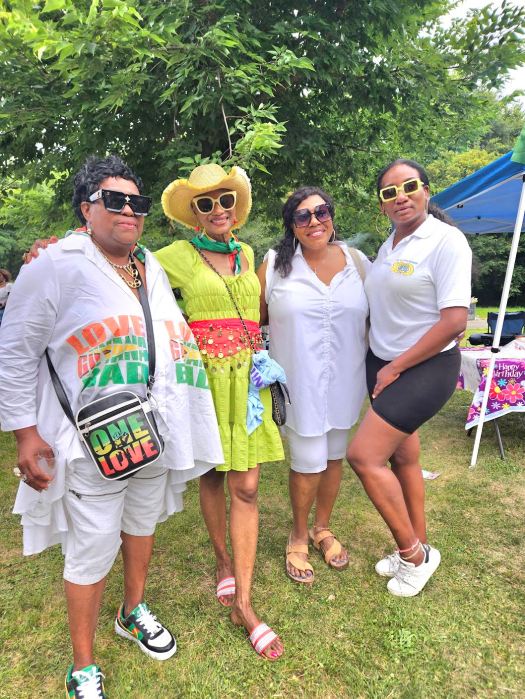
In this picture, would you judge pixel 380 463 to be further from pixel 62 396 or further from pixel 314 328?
pixel 62 396

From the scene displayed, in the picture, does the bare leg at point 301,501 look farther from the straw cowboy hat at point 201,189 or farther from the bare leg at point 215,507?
the straw cowboy hat at point 201,189

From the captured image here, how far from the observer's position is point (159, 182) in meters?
4.20

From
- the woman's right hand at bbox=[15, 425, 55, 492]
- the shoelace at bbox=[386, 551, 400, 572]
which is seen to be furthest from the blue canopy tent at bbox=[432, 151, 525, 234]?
the woman's right hand at bbox=[15, 425, 55, 492]

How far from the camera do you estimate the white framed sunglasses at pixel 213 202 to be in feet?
6.98

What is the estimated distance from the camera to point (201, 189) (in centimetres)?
211

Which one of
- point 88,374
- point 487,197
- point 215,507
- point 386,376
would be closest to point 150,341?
point 88,374

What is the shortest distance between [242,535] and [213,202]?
153cm

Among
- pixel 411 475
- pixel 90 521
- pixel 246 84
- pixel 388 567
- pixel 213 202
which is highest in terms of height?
pixel 246 84

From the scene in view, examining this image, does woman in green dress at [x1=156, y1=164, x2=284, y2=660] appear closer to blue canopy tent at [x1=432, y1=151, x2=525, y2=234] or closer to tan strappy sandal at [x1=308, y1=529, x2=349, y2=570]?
tan strappy sandal at [x1=308, y1=529, x2=349, y2=570]

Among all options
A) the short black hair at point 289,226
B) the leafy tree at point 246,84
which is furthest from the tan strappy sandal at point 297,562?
the leafy tree at point 246,84

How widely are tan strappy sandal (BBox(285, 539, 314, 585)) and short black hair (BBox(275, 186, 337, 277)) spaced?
1528mm

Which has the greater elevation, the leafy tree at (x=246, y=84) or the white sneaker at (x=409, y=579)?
the leafy tree at (x=246, y=84)

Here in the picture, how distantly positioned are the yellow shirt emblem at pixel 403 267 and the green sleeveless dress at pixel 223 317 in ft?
2.19

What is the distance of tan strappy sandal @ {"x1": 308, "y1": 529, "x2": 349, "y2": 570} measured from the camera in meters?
2.62
